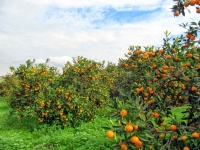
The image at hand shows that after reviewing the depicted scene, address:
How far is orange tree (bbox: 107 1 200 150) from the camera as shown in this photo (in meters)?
2.56

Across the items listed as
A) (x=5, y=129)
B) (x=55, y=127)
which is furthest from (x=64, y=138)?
(x=5, y=129)

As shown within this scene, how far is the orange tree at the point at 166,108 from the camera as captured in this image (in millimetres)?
2557

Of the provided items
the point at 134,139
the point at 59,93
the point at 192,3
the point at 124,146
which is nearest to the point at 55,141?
the point at 59,93

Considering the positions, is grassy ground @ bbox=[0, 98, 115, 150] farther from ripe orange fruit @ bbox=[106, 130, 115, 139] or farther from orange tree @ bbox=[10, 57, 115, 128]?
ripe orange fruit @ bbox=[106, 130, 115, 139]

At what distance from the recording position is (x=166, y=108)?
4031 millimetres

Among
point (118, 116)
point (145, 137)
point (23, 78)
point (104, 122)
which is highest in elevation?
point (23, 78)

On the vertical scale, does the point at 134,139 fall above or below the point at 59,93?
below

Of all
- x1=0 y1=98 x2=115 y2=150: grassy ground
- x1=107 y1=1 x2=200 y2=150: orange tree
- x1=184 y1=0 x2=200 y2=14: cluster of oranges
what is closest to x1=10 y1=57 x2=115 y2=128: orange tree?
x1=0 y1=98 x2=115 y2=150: grassy ground

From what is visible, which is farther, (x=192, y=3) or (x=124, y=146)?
(x=192, y=3)

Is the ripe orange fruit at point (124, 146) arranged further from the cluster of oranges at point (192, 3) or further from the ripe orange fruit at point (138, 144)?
the cluster of oranges at point (192, 3)

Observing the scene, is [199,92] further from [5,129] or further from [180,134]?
[5,129]

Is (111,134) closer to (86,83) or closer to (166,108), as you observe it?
(166,108)

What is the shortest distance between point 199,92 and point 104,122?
6.63 meters

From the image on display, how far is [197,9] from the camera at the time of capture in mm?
3248
